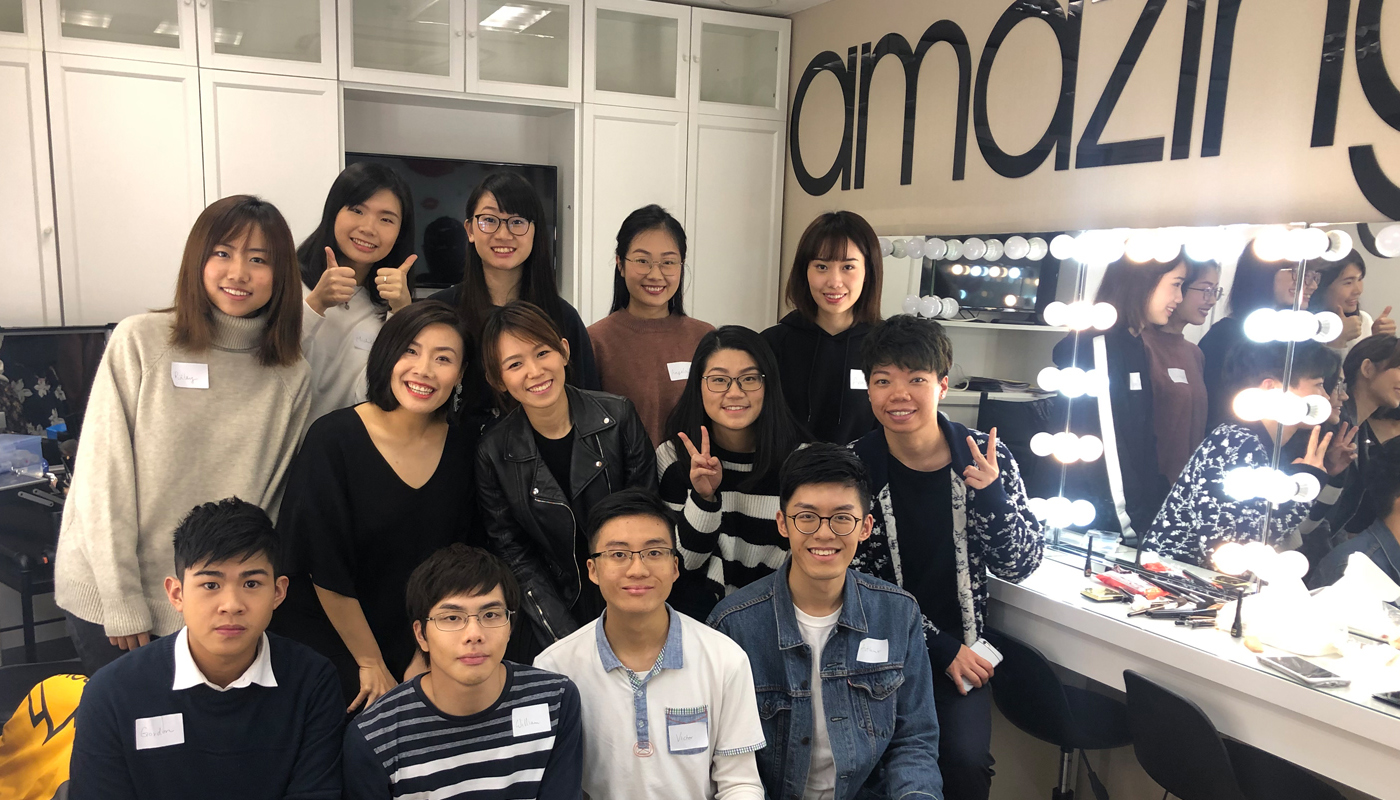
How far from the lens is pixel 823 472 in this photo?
1.86 metres

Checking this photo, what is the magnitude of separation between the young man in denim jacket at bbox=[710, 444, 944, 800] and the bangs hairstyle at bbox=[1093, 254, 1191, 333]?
1048 mm

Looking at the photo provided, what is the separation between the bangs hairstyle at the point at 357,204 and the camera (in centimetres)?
221

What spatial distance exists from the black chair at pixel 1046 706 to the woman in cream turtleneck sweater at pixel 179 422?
1.74 meters

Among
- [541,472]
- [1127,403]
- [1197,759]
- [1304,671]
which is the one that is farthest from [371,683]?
[1127,403]

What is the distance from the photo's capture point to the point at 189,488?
1.87m

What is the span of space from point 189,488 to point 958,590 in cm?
167

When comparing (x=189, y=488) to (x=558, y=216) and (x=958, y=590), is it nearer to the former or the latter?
(x=958, y=590)

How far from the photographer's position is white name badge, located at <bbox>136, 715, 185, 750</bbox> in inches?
61.3

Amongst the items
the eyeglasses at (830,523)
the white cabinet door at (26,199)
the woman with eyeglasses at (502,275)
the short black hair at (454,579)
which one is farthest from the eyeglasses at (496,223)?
the white cabinet door at (26,199)

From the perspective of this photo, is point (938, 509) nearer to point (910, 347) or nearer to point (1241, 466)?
point (910, 347)

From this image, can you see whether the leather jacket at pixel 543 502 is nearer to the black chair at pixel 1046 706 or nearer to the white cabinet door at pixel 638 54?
the black chair at pixel 1046 706

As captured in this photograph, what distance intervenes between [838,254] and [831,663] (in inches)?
43.6

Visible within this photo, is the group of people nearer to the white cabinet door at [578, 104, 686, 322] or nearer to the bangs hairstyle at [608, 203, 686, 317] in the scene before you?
the bangs hairstyle at [608, 203, 686, 317]

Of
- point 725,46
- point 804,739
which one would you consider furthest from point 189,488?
point 725,46
